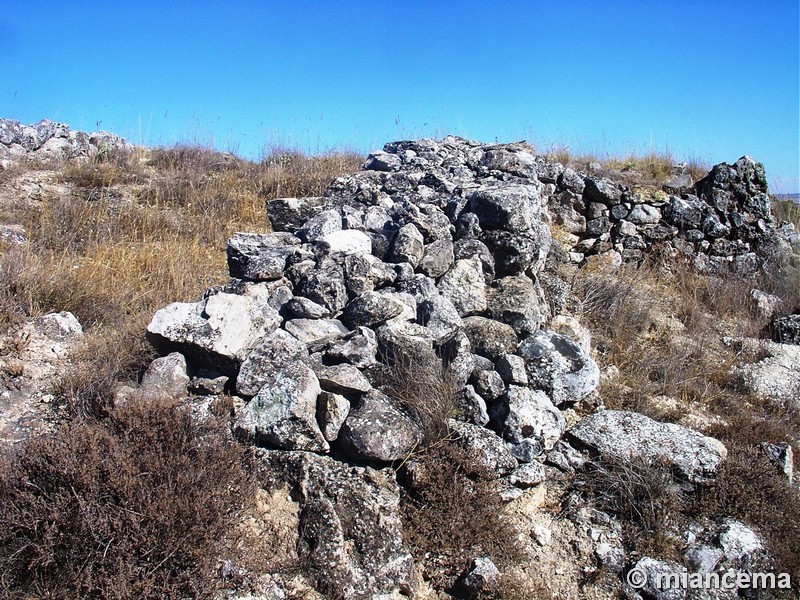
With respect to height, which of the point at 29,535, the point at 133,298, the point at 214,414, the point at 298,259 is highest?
the point at 298,259

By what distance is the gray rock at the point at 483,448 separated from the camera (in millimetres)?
3590

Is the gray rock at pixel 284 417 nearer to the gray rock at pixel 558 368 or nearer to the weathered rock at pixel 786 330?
the gray rock at pixel 558 368

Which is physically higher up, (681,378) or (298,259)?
(298,259)

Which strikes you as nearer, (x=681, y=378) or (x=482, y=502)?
(x=482, y=502)

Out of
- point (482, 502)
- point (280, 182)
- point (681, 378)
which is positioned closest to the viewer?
point (482, 502)

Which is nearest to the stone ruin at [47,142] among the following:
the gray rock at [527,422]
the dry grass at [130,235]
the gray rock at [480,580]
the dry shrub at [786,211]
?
the dry grass at [130,235]

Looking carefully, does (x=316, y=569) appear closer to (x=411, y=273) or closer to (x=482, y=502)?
(x=482, y=502)

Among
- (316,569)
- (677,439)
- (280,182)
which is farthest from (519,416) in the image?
(280,182)

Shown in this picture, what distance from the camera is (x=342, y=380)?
3676 millimetres

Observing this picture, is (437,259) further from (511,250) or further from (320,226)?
(320,226)

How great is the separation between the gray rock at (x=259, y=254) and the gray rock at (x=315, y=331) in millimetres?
522

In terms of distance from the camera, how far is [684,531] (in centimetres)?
362

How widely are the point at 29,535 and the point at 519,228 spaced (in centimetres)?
405

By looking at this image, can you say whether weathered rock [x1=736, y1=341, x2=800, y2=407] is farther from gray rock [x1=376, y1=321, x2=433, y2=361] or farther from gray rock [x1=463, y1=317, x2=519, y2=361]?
gray rock [x1=376, y1=321, x2=433, y2=361]
